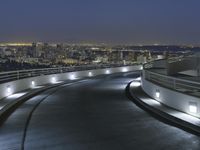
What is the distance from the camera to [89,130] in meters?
12.4

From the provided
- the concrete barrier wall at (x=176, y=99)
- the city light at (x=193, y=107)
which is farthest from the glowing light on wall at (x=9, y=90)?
the city light at (x=193, y=107)

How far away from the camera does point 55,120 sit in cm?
1464

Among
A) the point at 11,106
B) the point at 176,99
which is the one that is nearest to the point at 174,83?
the point at 176,99

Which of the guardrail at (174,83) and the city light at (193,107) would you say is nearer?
the city light at (193,107)

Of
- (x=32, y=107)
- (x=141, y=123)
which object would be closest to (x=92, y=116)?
(x=141, y=123)

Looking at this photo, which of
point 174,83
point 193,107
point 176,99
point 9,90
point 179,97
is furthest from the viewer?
point 9,90

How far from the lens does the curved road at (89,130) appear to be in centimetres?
1028

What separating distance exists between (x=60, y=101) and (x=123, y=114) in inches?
239

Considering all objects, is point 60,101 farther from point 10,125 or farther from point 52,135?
point 52,135

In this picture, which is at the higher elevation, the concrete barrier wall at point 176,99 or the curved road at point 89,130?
the concrete barrier wall at point 176,99

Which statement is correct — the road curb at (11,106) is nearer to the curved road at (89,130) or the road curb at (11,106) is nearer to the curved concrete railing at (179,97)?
the curved road at (89,130)

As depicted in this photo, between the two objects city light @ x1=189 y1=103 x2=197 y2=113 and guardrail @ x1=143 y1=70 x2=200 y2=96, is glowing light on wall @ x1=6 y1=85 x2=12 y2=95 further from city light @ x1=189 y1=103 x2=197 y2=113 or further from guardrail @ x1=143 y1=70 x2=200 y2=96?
city light @ x1=189 y1=103 x2=197 y2=113

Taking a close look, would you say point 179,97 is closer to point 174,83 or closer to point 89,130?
point 174,83

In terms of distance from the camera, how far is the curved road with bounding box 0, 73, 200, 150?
1028cm
